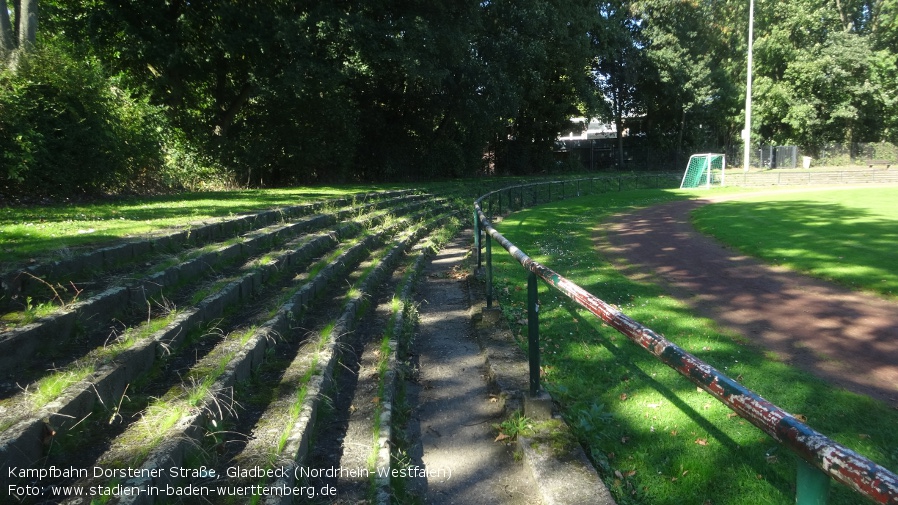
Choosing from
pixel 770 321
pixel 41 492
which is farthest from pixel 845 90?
pixel 41 492

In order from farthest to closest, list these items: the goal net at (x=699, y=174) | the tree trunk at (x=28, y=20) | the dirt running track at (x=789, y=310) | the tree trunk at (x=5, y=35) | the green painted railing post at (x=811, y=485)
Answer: the goal net at (x=699, y=174) → the tree trunk at (x=28, y=20) → the tree trunk at (x=5, y=35) → the dirt running track at (x=789, y=310) → the green painted railing post at (x=811, y=485)

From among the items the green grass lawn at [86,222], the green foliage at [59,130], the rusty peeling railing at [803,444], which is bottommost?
the rusty peeling railing at [803,444]

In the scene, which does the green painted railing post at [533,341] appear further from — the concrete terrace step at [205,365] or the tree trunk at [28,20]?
the tree trunk at [28,20]

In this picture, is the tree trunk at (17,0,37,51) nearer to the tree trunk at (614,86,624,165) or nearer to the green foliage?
the green foliage

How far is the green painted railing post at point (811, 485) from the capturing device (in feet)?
5.25

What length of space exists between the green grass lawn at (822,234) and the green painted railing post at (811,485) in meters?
7.97

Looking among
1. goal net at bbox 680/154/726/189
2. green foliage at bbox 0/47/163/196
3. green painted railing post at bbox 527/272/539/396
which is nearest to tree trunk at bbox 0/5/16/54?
green foliage at bbox 0/47/163/196

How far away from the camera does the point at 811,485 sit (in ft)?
5.40

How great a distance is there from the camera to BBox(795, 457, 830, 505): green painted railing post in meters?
1.60

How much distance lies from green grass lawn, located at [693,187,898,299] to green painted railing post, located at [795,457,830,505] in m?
7.97

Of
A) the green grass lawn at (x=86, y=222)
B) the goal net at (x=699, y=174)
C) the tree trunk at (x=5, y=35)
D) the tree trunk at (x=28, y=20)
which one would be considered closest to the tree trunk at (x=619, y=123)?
the goal net at (x=699, y=174)

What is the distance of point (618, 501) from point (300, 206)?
8.38 metres

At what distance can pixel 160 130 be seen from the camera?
48.8ft

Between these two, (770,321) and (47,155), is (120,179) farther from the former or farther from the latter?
(770,321)
